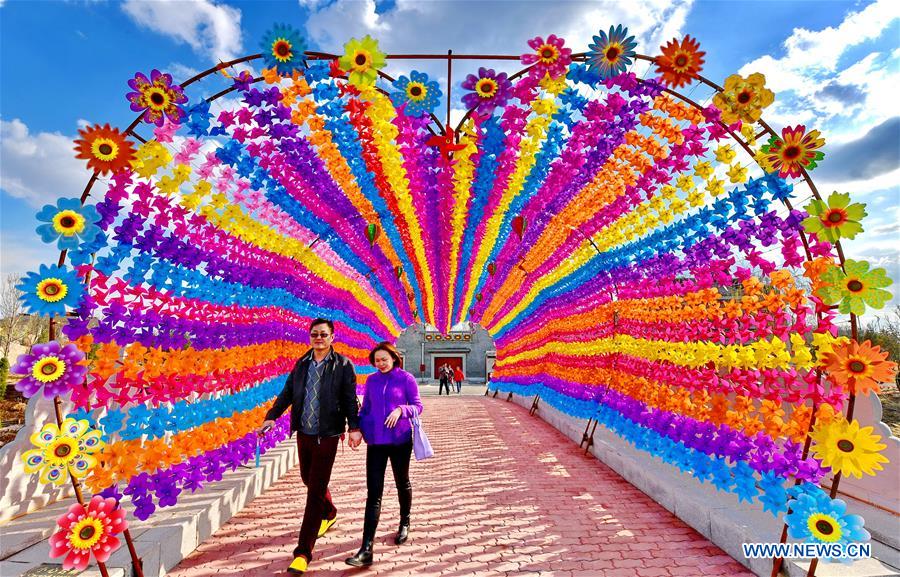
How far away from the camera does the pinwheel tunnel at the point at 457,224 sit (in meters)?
2.68

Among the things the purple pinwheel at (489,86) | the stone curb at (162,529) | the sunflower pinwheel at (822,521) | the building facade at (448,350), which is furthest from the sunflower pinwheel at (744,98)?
the building facade at (448,350)

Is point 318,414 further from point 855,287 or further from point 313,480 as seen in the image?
point 855,287

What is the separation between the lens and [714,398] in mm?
3617

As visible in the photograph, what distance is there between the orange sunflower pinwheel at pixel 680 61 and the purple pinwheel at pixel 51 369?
178 inches

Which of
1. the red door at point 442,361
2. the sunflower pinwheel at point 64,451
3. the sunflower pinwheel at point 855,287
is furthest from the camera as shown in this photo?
the red door at point 442,361

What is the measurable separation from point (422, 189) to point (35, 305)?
3.36 metres

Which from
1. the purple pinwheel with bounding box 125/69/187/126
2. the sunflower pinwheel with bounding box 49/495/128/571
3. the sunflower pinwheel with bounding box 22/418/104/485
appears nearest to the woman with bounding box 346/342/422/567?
the sunflower pinwheel with bounding box 49/495/128/571

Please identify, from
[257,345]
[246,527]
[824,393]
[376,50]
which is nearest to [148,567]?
[246,527]

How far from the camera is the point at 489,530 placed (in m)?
3.50

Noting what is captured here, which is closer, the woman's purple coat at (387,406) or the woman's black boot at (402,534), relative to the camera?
the woman's purple coat at (387,406)

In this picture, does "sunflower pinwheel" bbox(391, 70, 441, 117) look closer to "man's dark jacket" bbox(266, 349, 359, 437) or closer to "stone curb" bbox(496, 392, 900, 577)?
"man's dark jacket" bbox(266, 349, 359, 437)

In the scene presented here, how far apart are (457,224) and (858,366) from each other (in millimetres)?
4248

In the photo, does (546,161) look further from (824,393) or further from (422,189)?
(824,393)

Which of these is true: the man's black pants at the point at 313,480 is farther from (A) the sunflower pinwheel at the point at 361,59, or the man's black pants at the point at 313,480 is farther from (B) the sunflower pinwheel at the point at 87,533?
(A) the sunflower pinwheel at the point at 361,59
